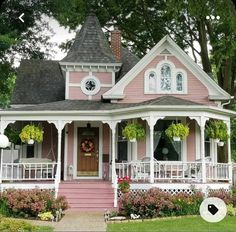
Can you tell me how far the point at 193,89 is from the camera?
749 inches

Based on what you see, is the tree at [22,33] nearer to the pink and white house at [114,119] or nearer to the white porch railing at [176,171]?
Result: the pink and white house at [114,119]

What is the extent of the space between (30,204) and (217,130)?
26.7 ft

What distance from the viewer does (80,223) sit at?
12047mm

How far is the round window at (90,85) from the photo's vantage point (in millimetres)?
20062

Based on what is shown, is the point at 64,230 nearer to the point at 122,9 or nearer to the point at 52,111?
the point at 52,111

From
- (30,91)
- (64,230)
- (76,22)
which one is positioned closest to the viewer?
(64,230)

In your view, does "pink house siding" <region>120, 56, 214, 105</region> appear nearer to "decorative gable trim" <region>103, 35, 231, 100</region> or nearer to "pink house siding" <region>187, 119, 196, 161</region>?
"decorative gable trim" <region>103, 35, 231, 100</region>

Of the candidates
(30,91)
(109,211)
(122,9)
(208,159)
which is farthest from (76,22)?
(109,211)

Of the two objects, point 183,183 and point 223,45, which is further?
point 223,45

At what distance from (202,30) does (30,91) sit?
34.1 feet

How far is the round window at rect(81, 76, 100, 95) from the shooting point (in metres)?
20.1

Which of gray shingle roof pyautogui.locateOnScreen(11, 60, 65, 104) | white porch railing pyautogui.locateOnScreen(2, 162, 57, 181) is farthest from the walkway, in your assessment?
gray shingle roof pyautogui.locateOnScreen(11, 60, 65, 104)

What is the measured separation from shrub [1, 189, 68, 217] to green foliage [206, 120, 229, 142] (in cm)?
677

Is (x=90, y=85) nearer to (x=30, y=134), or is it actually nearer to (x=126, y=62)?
(x=126, y=62)
